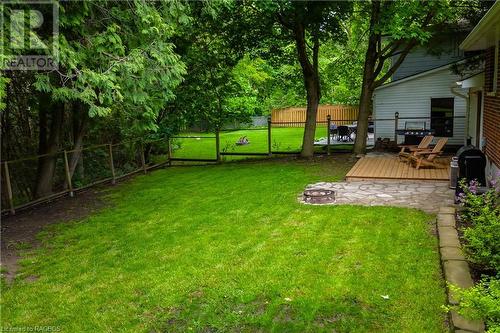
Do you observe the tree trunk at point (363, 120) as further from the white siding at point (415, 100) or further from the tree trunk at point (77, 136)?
the tree trunk at point (77, 136)

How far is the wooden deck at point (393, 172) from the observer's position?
361 inches

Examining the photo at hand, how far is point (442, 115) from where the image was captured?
49.2 feet

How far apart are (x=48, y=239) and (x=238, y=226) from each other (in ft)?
9.71

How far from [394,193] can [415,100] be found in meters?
8.46

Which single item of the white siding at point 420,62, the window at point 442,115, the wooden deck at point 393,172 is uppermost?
the white siding at point 420,62

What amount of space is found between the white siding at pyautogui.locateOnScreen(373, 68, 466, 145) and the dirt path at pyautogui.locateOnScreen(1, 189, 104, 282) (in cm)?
1080

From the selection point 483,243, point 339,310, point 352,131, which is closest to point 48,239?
point 339,310

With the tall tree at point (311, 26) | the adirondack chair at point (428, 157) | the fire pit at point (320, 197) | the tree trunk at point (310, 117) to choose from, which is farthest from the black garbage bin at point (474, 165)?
the tree trunk at point (310, 117)

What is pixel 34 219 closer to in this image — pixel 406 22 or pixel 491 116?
pixel 491 116

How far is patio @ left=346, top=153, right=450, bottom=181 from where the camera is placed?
9.16 metres

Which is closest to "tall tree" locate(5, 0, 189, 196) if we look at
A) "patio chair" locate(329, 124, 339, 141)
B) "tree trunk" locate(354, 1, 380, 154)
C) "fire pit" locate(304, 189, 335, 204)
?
"fire pit" locate(304, 189, 335, 204)

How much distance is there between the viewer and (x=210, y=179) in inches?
422

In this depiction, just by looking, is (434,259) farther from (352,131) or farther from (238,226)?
(352,131)

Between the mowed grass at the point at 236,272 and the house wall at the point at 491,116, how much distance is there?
6.17 feet
